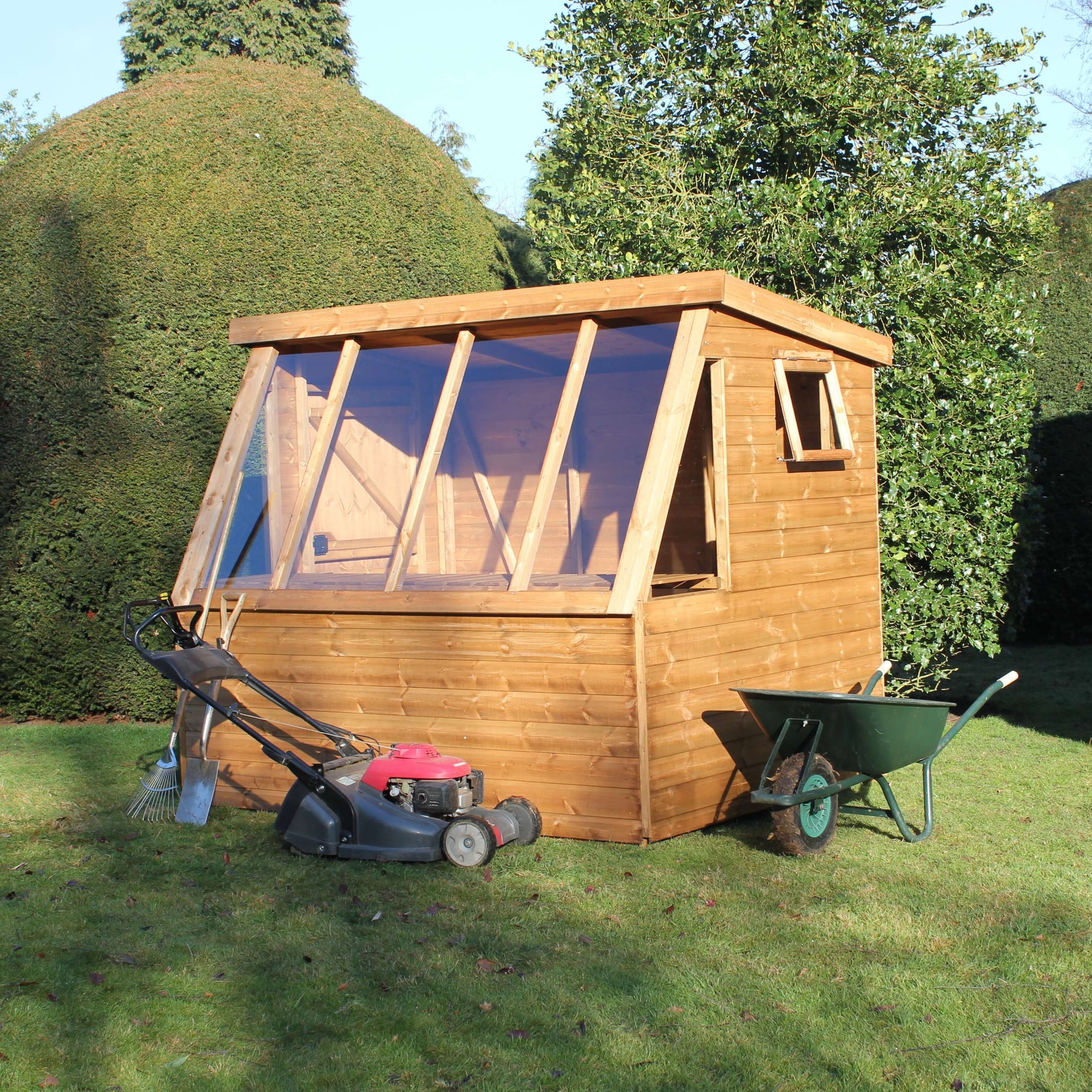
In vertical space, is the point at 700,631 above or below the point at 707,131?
below

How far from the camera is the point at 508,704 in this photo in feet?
18.4

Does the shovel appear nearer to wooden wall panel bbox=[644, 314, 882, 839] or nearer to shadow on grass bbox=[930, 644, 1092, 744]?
wooden wall panel bbox=[644, 314, 882, 839]

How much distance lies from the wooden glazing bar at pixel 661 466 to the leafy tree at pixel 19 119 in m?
25.3

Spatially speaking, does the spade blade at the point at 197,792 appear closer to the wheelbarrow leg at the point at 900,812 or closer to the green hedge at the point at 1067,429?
the wheelbarrow leg at the point at 900,812

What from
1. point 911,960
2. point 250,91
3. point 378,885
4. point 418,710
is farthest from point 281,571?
point 250,91

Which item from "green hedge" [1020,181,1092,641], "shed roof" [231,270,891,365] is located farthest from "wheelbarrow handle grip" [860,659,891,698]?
"green hedge" [1020,181,1092,641]

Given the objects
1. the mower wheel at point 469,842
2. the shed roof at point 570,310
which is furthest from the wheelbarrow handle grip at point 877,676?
the mower wheel at point 469,842

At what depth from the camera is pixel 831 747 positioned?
5.21 meters

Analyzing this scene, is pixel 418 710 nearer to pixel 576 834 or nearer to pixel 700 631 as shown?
pixel 576 834

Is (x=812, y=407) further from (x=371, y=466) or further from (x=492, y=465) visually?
(x=371, y=466)

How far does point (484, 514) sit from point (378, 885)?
3.62 meters

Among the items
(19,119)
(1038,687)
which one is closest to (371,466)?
(1038,687)

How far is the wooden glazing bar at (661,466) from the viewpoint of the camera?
17.3 feet

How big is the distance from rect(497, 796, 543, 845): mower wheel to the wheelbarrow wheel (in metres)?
1.09
